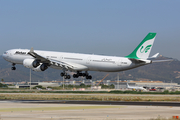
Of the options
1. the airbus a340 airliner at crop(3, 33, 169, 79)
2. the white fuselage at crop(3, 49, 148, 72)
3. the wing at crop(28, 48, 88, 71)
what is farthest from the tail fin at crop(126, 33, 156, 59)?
the wing at crop(28, 48, 88, 71)

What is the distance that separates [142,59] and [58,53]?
20.5 metres

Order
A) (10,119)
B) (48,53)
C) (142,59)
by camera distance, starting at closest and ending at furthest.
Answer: (10,119) → (142,59) → (48,53)

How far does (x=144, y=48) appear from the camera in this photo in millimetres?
69188

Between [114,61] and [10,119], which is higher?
[114,61]

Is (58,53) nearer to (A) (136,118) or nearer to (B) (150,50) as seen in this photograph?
(B) (150,50)

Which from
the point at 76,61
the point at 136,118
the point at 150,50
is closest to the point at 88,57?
the point at 76,61

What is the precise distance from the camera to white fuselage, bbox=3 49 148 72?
6772 centimetres

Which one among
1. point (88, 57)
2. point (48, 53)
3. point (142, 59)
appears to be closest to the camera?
point (142, 59)

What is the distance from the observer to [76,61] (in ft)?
239

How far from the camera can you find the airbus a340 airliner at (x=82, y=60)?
67.8 m

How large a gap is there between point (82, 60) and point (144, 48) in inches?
543

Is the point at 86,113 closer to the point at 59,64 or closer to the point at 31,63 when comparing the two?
the point at 59,64

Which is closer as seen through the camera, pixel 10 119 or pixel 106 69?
pixel 10 119

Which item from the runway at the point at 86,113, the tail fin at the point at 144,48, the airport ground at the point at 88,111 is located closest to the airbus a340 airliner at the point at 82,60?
the tail fin at the point at 144,48
